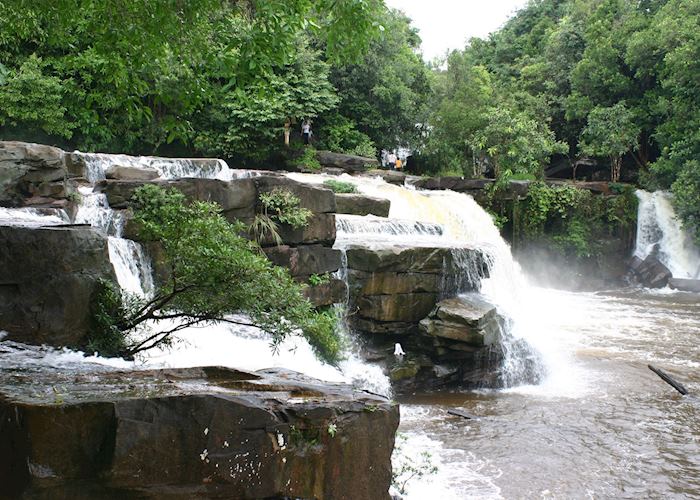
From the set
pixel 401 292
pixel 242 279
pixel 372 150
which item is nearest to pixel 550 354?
pixel 401 292

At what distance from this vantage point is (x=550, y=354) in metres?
11.6

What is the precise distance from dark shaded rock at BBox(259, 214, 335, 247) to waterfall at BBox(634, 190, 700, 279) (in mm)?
14897

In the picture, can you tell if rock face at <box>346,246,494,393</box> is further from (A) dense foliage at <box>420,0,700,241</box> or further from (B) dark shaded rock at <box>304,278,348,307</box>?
(A) dense foliage at <box>420,0,700,241</box>

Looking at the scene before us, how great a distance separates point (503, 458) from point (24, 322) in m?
5.45

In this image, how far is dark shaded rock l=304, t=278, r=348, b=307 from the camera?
989 cm

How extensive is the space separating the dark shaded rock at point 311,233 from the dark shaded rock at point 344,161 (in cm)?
1055

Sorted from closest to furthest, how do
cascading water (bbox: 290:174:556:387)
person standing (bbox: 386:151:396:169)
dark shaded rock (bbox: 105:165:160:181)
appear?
cascading water (bbox: 290:174:556:387) → dark shaded rock (bbox: 105:165:160:181) → person standing (bbox: 386:151:396:169)

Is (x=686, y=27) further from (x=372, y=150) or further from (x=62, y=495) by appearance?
(x=62, y=495)

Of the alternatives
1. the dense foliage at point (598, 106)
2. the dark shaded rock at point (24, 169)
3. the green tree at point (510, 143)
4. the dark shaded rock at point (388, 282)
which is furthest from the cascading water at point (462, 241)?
the dark shaded rock at point (24, 169)

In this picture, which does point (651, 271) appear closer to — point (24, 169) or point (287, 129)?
point (287, 129)

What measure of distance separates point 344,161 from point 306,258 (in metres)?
11.7

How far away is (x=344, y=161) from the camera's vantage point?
21.3 m

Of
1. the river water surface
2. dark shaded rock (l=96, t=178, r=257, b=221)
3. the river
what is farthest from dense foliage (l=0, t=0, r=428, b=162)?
the river water surface

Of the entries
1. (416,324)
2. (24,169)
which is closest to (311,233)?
(416,324)
